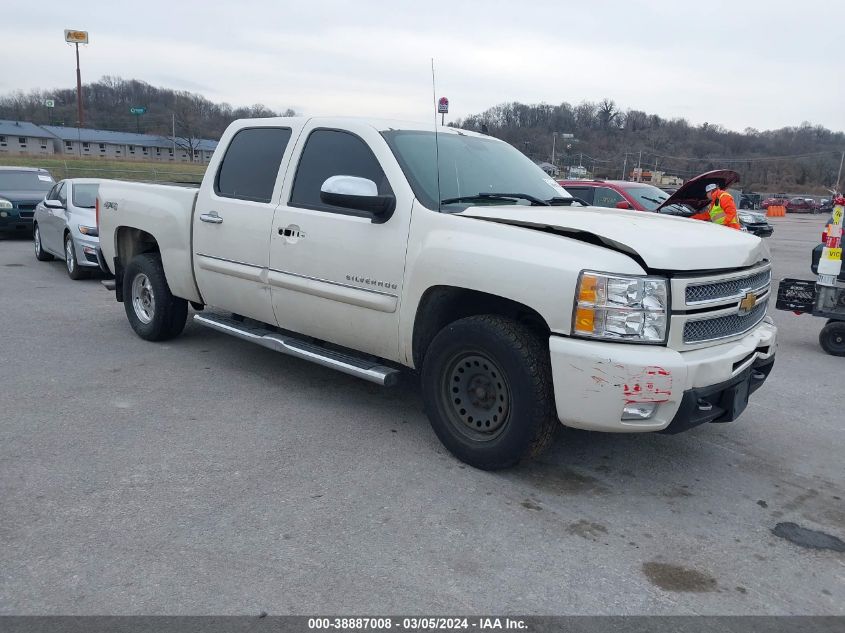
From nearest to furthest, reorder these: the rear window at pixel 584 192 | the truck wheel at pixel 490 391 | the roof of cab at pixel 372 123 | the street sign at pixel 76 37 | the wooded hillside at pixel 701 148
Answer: the truck wheel at pixel 490 391 < the roof of cab at pixel 372 123 < the rear window at pixel 584 192 < the wooded hillside at pixel 701 148 < the street sign at pixel 76 37

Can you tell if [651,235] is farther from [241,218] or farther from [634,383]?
[241,218]

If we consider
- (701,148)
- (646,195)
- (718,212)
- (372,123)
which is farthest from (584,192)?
(701,148)

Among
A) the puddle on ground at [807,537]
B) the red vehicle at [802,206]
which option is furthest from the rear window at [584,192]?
the red vehicle at [802,206]

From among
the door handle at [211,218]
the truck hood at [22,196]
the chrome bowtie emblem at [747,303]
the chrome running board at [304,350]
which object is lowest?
the chrome running board at [304,350]

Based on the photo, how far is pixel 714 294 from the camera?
370 centimetres

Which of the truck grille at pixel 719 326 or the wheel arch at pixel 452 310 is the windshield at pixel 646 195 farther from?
the wheel arch at pixel 452 310

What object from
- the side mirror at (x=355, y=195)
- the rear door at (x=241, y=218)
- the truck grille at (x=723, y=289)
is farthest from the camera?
the rear door at (x=241, y=218)

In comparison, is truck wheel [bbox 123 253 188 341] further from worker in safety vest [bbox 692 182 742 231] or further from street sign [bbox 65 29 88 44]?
street sign [bbox 65 29 88 44]

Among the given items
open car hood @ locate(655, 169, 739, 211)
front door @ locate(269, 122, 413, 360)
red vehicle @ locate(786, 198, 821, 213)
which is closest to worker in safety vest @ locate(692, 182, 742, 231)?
open car hood @ locate(655, 169, 739, 211)

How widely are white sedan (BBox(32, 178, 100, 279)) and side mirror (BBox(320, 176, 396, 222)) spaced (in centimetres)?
699

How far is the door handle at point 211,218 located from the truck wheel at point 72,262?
5.60 metres

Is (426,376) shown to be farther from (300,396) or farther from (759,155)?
(759,155)

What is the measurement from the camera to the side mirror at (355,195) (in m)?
4.19

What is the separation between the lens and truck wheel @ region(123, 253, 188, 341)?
251 inches
